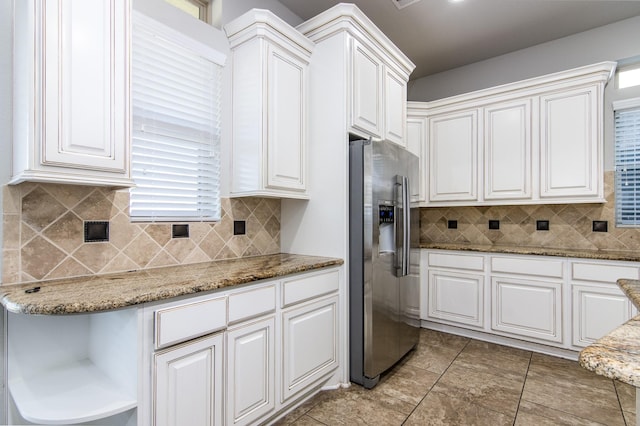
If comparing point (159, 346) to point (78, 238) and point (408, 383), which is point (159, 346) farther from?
point (408, 383)

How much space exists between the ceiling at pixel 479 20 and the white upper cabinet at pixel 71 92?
181 cm

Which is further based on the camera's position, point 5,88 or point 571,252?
point 571,252

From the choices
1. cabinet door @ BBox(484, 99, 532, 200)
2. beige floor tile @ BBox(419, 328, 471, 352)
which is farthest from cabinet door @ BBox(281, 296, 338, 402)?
cabinet door @ BBox(484, 99, 532, 200)

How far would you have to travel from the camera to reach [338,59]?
7.54 feet

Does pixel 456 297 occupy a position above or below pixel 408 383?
above

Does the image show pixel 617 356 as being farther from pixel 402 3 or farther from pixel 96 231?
pixel 402 3

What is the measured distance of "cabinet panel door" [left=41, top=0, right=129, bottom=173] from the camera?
4.18ft

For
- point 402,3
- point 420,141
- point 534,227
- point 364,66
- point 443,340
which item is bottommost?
point 443,340

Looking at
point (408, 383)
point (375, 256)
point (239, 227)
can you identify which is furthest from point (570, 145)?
point (239, 227)

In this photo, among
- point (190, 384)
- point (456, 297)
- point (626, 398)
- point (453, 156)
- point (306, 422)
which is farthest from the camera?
point (453, 156)

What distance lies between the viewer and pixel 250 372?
1.62 m

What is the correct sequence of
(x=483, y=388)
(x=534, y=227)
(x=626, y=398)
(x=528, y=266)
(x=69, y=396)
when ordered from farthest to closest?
(x=534, y=227) → (x=528, y=266) → (x=483, y=388) → (x=626, y=398) → (x=69, y=396)

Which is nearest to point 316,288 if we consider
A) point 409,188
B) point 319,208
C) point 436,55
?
point 319,208

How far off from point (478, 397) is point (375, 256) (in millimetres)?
1112
